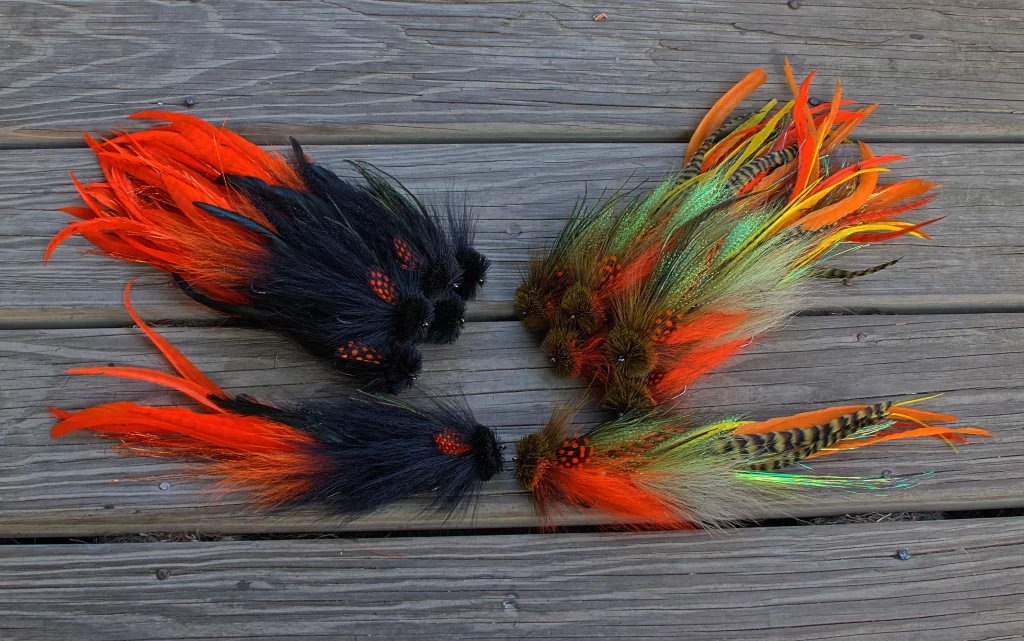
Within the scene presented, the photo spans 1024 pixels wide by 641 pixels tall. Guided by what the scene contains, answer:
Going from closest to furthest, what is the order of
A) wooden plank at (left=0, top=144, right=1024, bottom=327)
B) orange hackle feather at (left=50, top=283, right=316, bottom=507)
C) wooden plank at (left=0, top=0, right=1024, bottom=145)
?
orange hackle feather at (left=50, top=283, right=316, bottom=507) < wooden plank at (left=0, top=144, right=1024, bottom=327) < wooden plank at (left=0, top=0, right=1024, bottom=145)

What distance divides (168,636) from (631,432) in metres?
0.94

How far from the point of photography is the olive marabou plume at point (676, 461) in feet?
4.27

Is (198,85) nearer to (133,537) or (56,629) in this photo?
(133,537)

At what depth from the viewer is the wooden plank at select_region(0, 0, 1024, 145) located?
1611 mm

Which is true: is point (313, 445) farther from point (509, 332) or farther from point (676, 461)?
point (676, 461)

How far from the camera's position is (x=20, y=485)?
134 centimetres

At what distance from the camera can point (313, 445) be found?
1286mm

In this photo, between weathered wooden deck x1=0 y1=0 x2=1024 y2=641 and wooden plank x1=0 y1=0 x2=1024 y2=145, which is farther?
wooden plank x1=0 y1=0 x2=1024 y2=145

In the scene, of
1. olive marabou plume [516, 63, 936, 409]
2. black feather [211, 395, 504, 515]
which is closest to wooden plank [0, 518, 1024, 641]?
black feather [211, 395, 504, 515]

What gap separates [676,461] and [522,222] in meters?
0.61

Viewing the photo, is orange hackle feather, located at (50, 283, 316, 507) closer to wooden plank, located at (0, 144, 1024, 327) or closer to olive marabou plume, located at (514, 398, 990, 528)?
wooden plank, located at (0, 144, 1024, 327)

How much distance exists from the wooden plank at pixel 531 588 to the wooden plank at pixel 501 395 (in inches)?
2.2

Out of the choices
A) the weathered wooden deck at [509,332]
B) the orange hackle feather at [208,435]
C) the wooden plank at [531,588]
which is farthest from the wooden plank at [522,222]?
the wooden plank at [531,588]

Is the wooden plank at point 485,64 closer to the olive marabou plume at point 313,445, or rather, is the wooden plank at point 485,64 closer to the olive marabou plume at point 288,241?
the olive marabou plume at point 288,241
